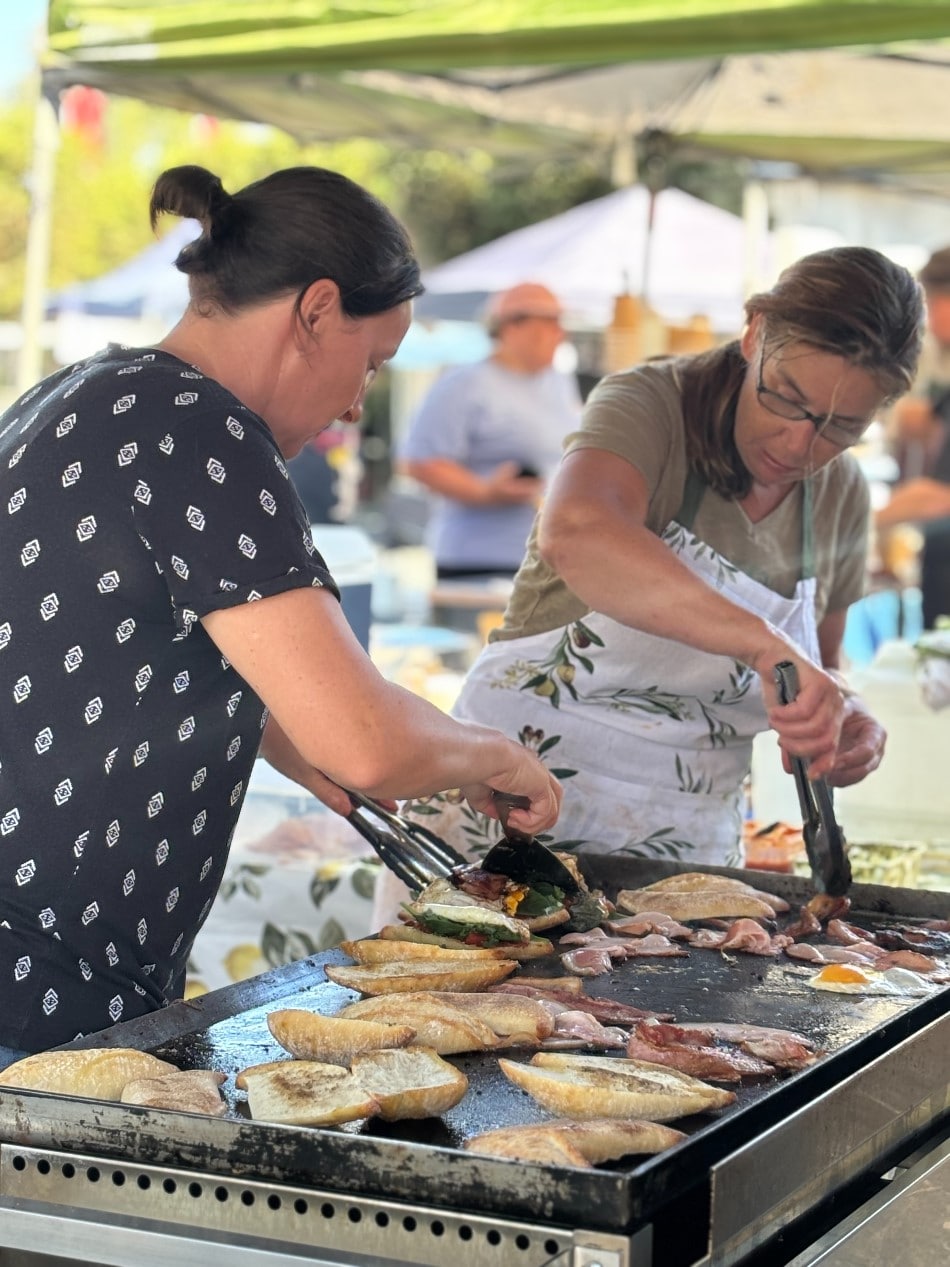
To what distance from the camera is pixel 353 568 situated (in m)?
4.66

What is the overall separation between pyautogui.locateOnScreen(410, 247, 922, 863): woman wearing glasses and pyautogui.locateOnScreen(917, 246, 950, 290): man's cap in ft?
12.5

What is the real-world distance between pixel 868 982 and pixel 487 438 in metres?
5.89

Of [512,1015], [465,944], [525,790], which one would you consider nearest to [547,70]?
[525,790]

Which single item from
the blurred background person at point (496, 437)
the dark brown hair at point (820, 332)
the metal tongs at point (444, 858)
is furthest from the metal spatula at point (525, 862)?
A: the blurred background person at point (496, 437)

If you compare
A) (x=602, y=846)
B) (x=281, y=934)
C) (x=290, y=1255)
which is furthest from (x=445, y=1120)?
(x=281, y=934)

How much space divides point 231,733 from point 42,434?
18.5 inches

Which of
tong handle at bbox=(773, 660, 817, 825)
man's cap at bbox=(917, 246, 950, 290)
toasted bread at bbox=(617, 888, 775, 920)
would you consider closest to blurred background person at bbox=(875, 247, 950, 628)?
man's cap at bbox=(917, 246, 950, 290)

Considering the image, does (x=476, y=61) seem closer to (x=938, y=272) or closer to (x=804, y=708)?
(x=804, y=708)

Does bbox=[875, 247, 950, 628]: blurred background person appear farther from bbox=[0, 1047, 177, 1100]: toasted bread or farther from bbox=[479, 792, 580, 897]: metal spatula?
bbox=[0, 1047, 177, 1100]: toasted bread

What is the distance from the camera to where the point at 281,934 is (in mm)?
3984

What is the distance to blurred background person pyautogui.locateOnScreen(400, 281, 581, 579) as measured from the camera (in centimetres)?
787

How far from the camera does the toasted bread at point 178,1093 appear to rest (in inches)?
66.6

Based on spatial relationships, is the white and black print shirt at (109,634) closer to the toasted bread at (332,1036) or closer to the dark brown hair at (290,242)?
the dark brown hair at (290,242)

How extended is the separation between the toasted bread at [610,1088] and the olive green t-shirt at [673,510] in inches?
53.2
